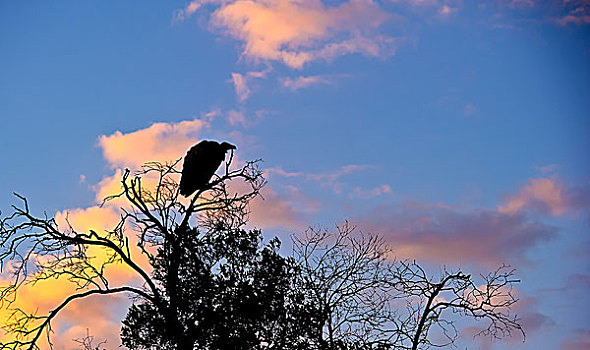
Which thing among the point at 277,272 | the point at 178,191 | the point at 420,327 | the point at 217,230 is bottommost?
the point at 420,327

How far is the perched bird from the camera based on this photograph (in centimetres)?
2075

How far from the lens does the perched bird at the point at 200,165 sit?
20.8 metres

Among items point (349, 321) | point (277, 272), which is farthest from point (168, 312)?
point (349, 321)

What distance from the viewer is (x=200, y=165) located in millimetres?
20828

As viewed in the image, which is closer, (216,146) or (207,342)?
(207,342)

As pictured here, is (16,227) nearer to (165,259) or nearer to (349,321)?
(165,259)

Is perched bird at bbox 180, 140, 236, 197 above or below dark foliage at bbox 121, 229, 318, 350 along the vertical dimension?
above

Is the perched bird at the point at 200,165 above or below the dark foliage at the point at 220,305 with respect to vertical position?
above

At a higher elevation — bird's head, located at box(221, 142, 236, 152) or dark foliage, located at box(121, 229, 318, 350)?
bird's head, located at box(221, 142, 236, 152)

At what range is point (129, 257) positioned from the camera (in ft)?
65.3

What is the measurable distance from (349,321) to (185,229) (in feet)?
14.4

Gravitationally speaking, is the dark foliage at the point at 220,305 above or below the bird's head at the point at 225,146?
below

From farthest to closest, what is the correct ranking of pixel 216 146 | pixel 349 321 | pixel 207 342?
1. pixel 216 146
2. pixel 349 321
3. pixel 207 342

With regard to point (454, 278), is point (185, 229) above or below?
above
